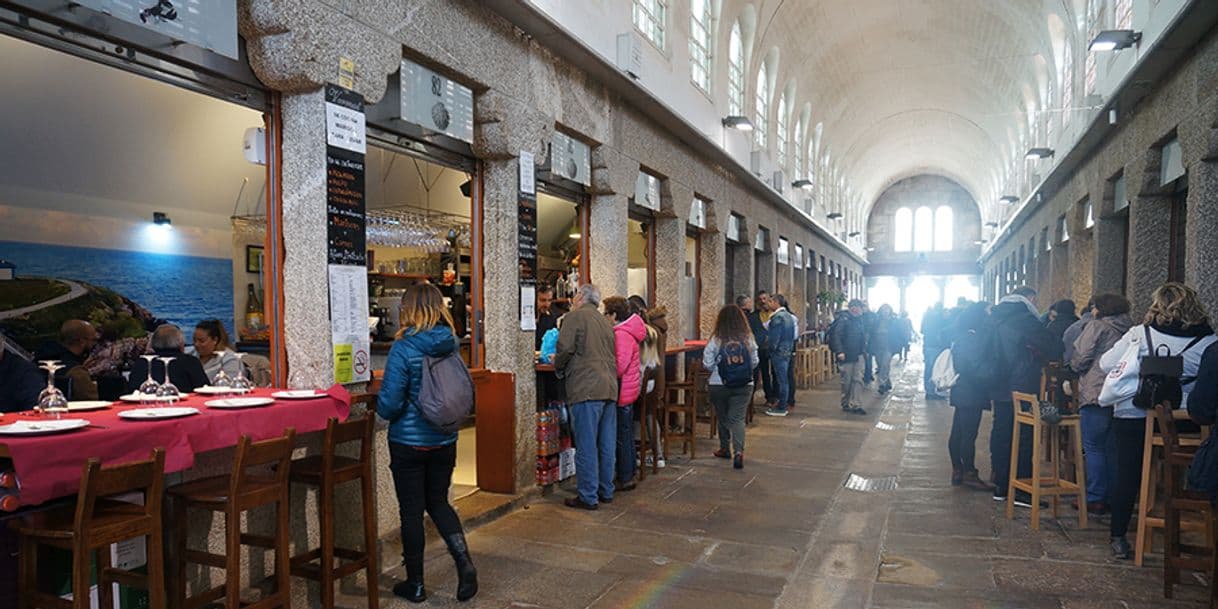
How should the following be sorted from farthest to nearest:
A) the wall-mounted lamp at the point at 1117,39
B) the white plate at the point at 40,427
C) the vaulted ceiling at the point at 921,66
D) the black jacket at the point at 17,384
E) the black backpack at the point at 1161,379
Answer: the vaulted ceiling at the point at 921,66, the wall-mounted lamp at the point at 1117,39, the black backpack at the point at 1161,379, the black jacket at the point at 17,384, the white plate at the point at 40,427

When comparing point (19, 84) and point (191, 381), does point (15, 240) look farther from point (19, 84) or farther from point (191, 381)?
point (191, 381)

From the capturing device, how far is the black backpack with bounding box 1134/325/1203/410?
167 inches

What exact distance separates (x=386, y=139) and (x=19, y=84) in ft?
7.19

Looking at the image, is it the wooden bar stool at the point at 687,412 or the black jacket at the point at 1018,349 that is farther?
the wooden bar stool at the point at 687,412

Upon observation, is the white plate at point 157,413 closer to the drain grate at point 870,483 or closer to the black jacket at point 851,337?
the drain grate at point 870,483

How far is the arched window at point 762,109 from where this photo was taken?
13736 millimetres

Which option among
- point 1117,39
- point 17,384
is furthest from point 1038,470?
point 17,384

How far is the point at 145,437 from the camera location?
9.20 feet

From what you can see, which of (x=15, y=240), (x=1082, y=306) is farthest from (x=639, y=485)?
(x=1082, y=306)

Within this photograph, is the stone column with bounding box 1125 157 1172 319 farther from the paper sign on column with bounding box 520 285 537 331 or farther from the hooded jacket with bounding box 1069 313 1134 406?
the paper sign on column with bounding box 520 285 537 331

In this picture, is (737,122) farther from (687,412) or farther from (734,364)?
(734,364)

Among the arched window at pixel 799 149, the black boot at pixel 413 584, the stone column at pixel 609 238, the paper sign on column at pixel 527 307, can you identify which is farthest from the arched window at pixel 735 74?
the black boot at pixel 413 584

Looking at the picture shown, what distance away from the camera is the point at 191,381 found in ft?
13.8

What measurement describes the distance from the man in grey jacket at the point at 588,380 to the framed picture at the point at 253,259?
1990 mm
